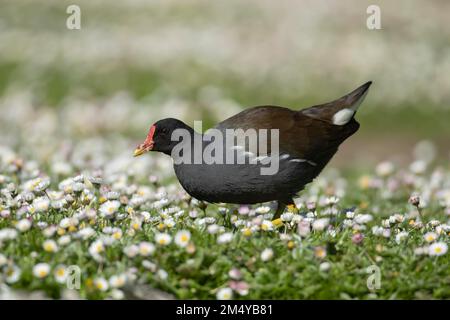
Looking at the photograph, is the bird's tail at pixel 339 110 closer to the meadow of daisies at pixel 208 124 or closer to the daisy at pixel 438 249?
the meadow of daisies at pixel 208 124

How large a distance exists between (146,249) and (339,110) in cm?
239

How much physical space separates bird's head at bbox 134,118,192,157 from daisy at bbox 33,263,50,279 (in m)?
1.67

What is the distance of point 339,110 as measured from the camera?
582 cm

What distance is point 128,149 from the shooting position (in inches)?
396

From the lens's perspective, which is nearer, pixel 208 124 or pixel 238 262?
pixel 238 262

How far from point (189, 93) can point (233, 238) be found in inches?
386

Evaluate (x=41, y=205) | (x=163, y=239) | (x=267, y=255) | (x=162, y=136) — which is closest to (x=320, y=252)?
(x=267, y=255)

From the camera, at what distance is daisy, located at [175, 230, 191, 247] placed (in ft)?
14.0

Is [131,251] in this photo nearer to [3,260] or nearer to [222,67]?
[3,260]

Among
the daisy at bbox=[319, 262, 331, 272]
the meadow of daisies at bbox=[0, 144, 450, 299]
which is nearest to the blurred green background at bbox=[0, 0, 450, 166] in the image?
the meadow of daisies at bbox=[0, 144, 450, 299]

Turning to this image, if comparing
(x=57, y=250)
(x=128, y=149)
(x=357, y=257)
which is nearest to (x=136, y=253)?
(x=57, y=250)
